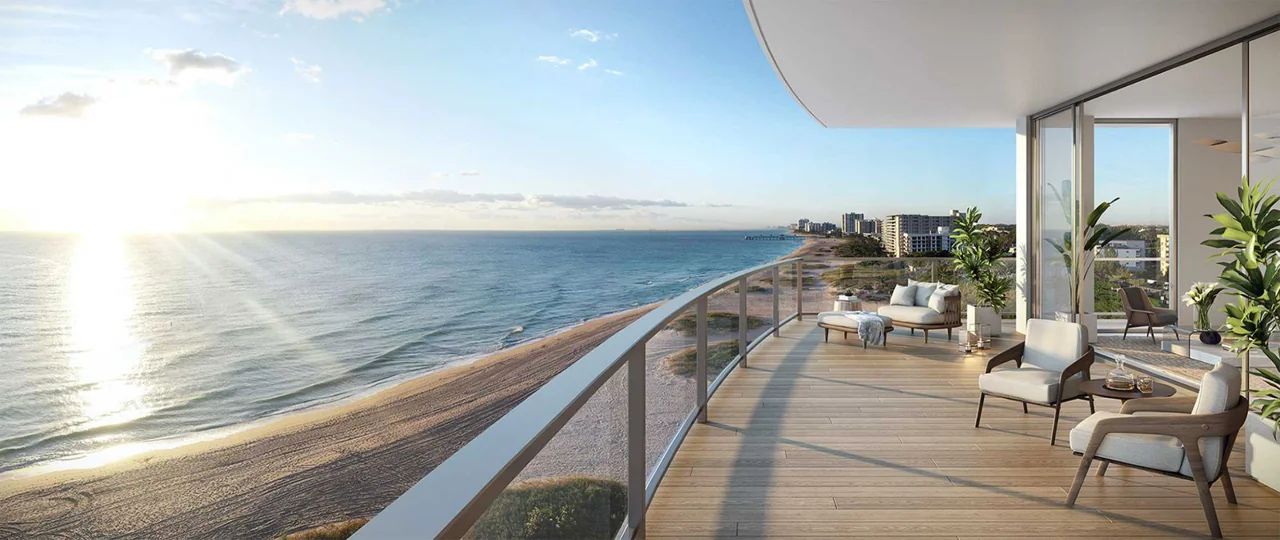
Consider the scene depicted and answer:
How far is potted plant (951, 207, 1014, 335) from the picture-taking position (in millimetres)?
9086

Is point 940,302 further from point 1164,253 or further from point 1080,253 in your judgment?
point 1164,253

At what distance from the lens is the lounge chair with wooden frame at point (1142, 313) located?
28.1ft

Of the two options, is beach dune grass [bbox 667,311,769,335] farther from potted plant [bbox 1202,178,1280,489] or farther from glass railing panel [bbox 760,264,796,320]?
potted plant [bbox 1202,178,1280,489]

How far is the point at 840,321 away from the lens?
8.50 metres

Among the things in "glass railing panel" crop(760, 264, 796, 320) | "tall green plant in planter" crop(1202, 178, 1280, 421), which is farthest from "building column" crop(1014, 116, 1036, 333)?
"tall green plant in planter" crop(1202, 178, 1280, 421)

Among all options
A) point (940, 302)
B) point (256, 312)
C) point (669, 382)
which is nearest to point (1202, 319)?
point (940, 302)

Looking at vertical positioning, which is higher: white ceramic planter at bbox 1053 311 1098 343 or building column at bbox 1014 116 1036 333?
building column at bbox 1014 116 1036 333

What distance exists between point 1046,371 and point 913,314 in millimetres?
3713

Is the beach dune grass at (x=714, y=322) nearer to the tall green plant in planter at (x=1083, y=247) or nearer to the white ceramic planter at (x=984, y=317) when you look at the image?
the white ceramic planter at (x=984, y=317)

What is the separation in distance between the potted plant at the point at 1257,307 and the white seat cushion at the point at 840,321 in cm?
408

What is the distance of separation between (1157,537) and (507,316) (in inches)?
1471

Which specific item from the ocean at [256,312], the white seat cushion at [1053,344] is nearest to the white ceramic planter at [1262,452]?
the white seat cushion at [1053,344]

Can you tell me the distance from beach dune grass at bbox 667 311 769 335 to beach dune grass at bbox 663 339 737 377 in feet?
0.41

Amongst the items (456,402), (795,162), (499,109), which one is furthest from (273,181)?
(795,162)
